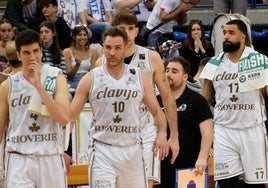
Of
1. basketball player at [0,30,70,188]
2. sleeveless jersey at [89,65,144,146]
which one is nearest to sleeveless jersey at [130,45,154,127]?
sleeveless jersey at [89,65,144,146]

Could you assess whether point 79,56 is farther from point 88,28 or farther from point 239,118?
point 239,118

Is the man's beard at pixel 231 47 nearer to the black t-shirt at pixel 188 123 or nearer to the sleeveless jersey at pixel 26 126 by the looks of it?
the black t-shirt at pixel 188 123

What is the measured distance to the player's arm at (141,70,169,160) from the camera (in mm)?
8797

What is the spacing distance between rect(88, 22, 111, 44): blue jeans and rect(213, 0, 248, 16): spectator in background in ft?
6.36

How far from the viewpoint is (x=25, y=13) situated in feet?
51.0

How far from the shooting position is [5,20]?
579 inches

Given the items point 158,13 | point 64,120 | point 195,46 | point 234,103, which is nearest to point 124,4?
point 158,13

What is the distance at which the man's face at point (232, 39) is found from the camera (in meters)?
10.7

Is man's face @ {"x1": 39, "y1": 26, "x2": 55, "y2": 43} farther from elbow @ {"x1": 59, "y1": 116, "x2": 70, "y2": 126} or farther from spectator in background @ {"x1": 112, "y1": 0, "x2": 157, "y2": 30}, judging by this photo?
Answer: elbow @ {"x1": 59, "y1": 116, "x2": 70, "y2": 126}

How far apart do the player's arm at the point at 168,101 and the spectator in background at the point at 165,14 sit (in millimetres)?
6097

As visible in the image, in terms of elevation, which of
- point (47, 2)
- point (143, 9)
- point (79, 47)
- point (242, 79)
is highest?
point (143, 9)

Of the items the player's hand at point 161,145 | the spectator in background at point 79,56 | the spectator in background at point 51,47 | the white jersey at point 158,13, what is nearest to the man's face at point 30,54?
the player's hand at point 161,145

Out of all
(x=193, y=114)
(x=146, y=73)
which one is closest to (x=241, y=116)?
(x=193, y=114)

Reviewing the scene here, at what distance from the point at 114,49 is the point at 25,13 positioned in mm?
7205
